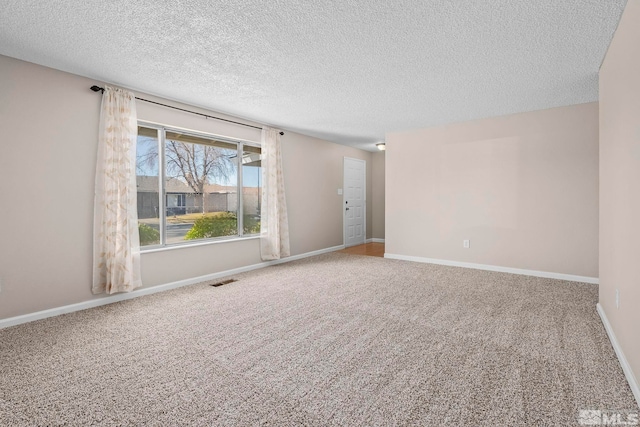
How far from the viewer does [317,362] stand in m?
2.12

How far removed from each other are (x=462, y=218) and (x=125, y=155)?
5.03 metres

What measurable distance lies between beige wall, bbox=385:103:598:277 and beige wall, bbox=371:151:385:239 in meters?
2.08

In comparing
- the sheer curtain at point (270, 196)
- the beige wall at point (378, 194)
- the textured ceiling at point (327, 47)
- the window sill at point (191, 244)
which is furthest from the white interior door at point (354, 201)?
the textured ceiling at point (327, 47)

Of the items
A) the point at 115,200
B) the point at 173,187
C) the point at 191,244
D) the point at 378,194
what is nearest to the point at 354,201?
the point at 378,194

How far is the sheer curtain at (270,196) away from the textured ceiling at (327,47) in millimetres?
1131

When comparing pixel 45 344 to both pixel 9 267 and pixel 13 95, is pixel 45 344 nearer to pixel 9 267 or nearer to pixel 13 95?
pixel 9 267

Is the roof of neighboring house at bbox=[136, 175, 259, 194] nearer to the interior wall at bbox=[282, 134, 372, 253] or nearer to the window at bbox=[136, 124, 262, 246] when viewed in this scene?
the window at bbox=[136, 124, 262, 246]

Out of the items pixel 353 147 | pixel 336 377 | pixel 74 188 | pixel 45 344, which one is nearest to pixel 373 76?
pixel 336 377

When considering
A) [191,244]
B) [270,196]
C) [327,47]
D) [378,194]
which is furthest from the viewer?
[378,194]

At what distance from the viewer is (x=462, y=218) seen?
5.15m

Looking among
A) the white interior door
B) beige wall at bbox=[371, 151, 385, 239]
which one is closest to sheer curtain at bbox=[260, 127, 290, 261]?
the white interior door

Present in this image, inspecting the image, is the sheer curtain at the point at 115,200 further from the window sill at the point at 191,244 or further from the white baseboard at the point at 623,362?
the white baseboard at the point at 623,362

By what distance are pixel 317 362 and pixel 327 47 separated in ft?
8.38

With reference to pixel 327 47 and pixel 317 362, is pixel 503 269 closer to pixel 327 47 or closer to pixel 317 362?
pixel 317 362
